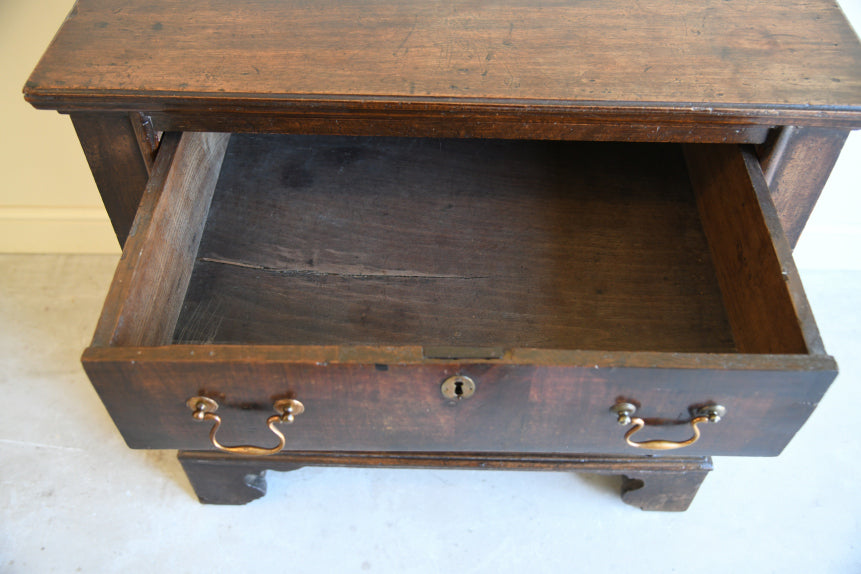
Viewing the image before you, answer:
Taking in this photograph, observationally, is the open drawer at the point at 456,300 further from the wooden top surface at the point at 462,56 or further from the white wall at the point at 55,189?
the white wall at the point at 55,189

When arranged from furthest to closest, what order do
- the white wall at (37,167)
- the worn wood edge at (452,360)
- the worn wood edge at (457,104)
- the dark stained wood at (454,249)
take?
the white wall at (37,167) < the dark stained wood at (454,249) < the worn wood edge at (457,104) < the worn wood edge at (452,360)

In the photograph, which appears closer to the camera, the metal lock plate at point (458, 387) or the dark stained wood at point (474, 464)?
the metal lock plate at point (458, 387)

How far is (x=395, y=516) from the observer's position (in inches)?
44.4

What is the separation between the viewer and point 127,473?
117cm

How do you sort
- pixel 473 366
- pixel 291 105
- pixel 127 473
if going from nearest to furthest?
pixel 473 366 < pixel 291 105 < pixel 127 473

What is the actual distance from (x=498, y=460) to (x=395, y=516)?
0.67 feet

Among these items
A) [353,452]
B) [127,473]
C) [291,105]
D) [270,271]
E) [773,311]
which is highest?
[291,105]

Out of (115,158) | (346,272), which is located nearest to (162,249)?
(115,158)

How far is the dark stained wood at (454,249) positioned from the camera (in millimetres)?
1002

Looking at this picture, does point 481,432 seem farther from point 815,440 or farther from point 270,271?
point 815,440

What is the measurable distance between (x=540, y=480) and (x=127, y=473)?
0.65 m

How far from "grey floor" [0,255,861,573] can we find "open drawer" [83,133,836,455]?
0.86 feet

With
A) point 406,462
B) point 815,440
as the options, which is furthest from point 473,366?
point 815,440

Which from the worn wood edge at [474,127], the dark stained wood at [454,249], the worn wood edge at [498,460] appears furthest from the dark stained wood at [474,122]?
the worn wood edge at [498,460]
